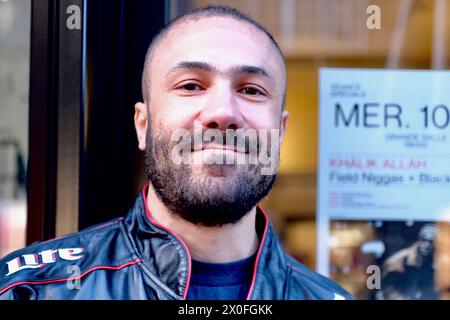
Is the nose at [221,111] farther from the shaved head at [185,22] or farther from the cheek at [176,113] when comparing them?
the shaved head at [185,22]

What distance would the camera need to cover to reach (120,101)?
2.62 meters

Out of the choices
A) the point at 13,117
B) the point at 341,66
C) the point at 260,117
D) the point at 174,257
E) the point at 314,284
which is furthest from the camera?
the point at 341,66

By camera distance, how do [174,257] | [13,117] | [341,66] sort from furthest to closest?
[341,66] → [13,117] → [174,257]

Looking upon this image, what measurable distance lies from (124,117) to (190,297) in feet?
2.60

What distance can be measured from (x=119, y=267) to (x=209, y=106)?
57 cm

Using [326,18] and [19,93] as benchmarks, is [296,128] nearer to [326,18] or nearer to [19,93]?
[326,18]

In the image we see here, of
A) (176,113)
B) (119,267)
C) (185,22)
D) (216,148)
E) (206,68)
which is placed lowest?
(119,267)

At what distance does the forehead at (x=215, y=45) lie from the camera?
2.22m

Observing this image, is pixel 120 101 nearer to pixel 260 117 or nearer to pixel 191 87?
pixel 191 87

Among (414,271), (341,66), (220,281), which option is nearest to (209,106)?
(220,281)

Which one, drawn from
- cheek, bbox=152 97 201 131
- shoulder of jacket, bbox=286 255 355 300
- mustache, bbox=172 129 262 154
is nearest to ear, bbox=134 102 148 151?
cheek, bbox=152 97 201 131

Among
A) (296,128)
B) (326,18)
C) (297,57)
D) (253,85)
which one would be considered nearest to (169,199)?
(253,85)

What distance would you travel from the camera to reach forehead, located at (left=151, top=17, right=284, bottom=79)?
7.27 feet

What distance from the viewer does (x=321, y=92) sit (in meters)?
2.69
